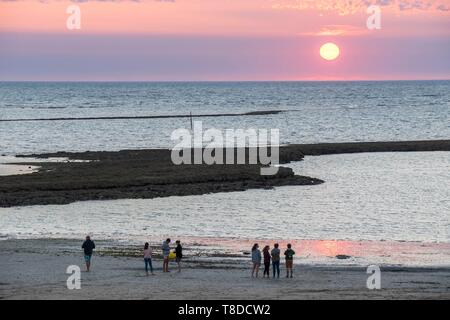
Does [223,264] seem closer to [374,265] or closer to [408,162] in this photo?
[374,265]

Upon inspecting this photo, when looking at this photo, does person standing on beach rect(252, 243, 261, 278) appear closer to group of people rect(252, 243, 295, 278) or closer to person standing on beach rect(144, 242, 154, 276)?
group of people rect(252, 243, 295, 278)

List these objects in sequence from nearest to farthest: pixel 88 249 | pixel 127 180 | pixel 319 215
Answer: pixel 88 249 → pixel 319 215 → pixel 127 180

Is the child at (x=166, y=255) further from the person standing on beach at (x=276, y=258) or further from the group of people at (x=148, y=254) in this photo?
the person standing on beach at (x=276, y=258)

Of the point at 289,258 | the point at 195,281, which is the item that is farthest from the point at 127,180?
the point at 195,281

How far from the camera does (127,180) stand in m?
64.3

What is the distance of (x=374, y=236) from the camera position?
151ft

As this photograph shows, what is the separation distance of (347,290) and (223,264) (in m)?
7.77

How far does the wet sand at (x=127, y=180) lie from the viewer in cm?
5962

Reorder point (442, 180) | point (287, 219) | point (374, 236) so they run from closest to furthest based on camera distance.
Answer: point (374, 236), point (287, 219), point (442, 180)

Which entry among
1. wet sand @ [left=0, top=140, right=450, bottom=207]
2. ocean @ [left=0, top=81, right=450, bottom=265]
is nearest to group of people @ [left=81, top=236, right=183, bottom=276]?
ocean @ [left=0, top=81, right=450, bottom=265]

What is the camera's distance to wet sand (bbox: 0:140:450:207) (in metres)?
59.6

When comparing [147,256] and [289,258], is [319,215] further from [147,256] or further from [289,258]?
[147,256]

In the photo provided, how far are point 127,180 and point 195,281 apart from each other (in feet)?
107
